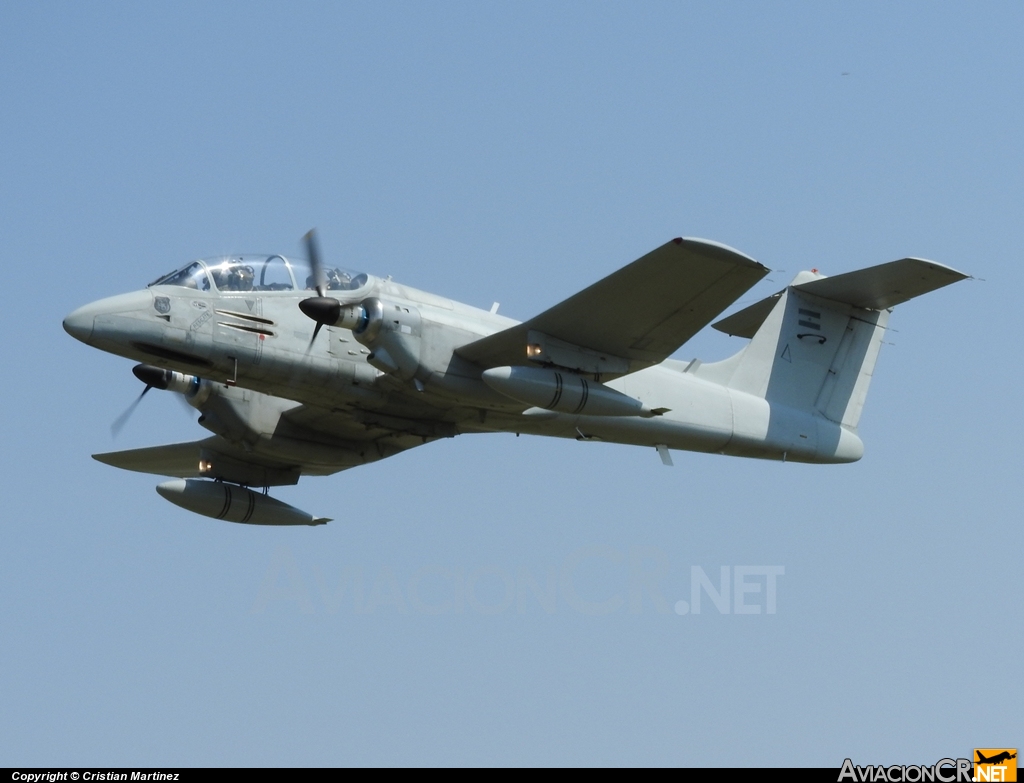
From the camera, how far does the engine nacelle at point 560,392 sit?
1711cm

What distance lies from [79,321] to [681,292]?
753 centimetres

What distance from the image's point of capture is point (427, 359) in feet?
57.7

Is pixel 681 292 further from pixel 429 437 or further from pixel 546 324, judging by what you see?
pixel 429 437

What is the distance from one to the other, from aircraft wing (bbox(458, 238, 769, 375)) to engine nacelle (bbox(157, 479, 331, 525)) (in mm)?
4933

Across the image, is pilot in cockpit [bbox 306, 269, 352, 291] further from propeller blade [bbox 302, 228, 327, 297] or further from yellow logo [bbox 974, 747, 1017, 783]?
yellow logo [bbox 974, 747, 1017, 783]

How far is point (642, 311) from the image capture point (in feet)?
57.7

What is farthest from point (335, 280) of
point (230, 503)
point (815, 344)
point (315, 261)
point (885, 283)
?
point (815, 344)

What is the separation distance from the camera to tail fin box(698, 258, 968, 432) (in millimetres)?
21406

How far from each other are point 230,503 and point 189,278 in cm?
435

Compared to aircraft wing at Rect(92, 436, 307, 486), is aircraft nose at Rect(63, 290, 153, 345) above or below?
above

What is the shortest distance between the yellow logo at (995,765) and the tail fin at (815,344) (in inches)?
320

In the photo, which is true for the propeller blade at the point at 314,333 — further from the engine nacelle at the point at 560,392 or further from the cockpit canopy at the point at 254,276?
the engine nacelle at the point at 560,392

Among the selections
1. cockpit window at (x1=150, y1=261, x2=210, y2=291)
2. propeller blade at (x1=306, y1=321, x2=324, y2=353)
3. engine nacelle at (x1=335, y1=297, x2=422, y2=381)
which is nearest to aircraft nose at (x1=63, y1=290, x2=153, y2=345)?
cockpit window at (x1=150, y1=261, x2=210, y2=291)

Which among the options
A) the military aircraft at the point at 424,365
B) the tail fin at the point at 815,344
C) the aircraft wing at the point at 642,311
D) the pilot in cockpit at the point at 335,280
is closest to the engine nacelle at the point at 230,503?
the military aircraft at the point at 424,365
